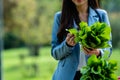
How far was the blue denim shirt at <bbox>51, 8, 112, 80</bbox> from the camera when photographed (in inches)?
116

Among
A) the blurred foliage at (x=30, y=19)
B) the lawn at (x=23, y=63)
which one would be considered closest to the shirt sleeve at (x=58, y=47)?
the lawn at (x=23, y=63)

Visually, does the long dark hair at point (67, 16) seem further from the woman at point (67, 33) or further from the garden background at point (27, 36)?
the garden background at point (27, 36)

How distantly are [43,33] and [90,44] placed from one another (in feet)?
44.6

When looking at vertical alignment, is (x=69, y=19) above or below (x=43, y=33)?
below

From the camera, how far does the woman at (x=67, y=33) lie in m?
2.95

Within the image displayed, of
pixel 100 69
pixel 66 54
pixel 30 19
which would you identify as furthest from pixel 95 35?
pixel 30 19

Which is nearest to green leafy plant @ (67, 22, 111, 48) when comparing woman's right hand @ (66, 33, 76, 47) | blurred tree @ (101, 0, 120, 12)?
woman's right hand @ (66, 33, 76, 47)

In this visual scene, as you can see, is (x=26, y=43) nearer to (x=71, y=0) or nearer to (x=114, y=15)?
(x=114, y=15)

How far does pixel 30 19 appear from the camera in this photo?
16516mm

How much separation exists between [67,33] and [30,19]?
13.6 metres

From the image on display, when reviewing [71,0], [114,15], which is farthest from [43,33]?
[71,0]

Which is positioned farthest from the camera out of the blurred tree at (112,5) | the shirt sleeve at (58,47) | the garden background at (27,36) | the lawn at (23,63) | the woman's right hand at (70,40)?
the garden background at (27,36)

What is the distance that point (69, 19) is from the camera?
118 inches

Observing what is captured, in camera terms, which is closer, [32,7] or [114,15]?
[114,15]
